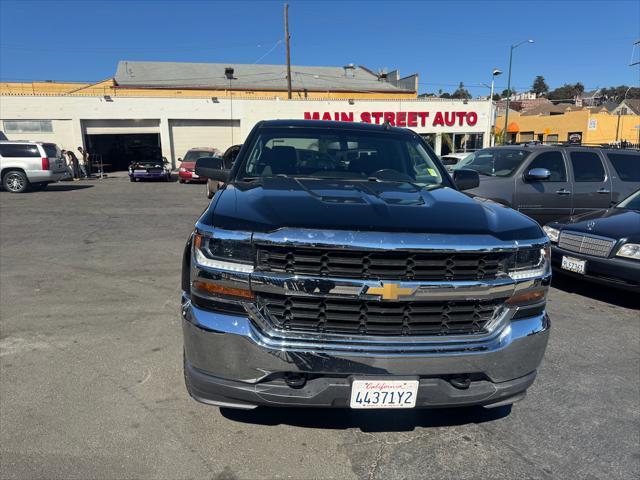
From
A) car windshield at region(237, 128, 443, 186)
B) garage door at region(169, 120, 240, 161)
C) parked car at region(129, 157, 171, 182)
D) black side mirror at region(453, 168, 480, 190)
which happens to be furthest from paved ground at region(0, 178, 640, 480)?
garage door at region(169, 120, 240, 161)

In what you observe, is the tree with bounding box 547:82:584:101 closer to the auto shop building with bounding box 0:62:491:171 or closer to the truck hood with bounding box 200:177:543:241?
the auto shop building with bounding box 0:62:491:171

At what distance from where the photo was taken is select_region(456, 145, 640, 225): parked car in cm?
792

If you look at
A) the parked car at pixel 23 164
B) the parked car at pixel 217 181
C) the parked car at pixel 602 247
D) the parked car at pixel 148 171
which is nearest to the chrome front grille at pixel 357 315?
the parked car at pixel 217 181

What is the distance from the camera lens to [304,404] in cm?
224

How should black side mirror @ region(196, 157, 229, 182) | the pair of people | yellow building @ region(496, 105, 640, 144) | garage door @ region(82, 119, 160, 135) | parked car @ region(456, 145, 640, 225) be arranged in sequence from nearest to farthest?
black side mirror @ region(196, 157, 229, 182) < parked car @ region(456, 145, 640, 225) < the pair of people < garage door @ region(82, 119, 160, 135) < yellow building @ region(496, 105, 640, 144)

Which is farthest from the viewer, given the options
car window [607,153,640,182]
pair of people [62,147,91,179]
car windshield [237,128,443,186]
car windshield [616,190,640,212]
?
pair of people [62,147,91,179]

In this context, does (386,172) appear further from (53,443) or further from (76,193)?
(76,193)

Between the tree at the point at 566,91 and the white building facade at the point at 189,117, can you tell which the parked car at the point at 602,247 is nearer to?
the white building facade at the point at 189,117

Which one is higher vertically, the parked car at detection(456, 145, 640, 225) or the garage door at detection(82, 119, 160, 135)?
the garage door at detection(82, 119, 160, 135)

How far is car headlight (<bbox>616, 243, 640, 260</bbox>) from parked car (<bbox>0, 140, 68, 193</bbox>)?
18.9 meters

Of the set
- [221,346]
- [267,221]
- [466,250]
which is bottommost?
[221,346]

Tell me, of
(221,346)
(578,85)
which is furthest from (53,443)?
(578,85)

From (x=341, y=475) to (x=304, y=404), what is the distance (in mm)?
536

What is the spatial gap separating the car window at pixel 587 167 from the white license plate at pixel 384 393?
7.54 meters
